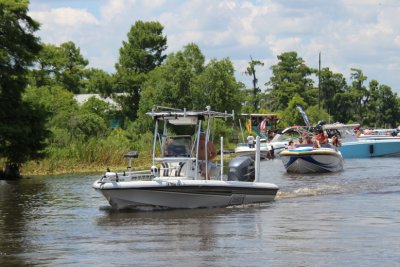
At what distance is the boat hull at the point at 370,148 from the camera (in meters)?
55.0

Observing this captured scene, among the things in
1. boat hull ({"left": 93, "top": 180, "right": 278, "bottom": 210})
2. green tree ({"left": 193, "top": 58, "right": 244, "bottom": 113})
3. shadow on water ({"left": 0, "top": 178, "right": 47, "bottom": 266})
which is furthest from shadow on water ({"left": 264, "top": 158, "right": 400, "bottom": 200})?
green tree ({"left": 193, "top": 58, "right": 244, "bottom": 113})

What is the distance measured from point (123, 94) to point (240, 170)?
190ft

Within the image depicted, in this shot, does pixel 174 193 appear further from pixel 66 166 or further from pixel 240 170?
pixel 66 166

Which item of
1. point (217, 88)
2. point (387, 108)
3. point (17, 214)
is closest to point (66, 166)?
point (17, 214)

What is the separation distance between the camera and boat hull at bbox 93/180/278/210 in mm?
20109

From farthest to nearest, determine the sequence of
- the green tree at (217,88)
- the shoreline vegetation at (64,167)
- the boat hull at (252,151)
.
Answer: the green tree at (217,88) < the boat hull at (252,151) < the shoreline vegetation at (64,167)

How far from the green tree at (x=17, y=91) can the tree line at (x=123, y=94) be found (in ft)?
0.15

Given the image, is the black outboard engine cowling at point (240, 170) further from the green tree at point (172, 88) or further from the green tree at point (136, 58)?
the green tree at point (136, 58)

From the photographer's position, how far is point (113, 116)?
259 feet

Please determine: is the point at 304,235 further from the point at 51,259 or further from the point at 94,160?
the point at 94,160

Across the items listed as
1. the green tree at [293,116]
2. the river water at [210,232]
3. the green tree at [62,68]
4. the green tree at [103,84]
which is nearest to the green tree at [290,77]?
the green tree at [293,116]

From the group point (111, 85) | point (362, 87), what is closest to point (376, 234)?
point (111, 85)

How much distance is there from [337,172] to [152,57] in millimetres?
43787

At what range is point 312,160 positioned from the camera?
37.0 meters
